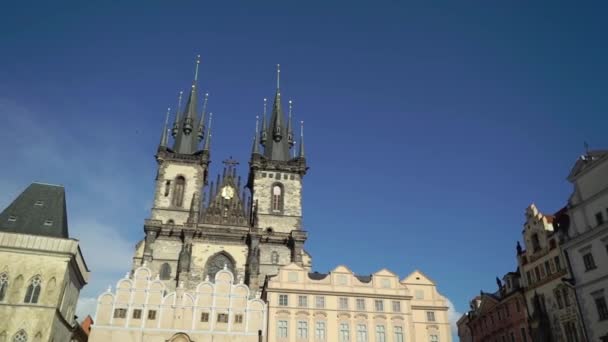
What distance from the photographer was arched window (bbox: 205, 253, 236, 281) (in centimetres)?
4838

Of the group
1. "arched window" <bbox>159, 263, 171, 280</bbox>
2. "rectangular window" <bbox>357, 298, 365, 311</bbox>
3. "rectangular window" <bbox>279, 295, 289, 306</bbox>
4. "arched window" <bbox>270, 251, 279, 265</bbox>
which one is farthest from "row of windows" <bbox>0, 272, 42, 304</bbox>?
"arched window" <bbox>270, 251, 279, 265</bbox>

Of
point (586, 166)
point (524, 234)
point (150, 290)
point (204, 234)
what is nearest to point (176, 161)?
point (204, 234)

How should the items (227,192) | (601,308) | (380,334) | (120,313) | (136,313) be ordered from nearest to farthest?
(601,308) < (120,313) < (136,313) < (380,334) < (227,192)

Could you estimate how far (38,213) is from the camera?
115 feet

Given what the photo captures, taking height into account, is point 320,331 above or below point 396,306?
below

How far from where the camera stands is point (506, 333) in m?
40.5

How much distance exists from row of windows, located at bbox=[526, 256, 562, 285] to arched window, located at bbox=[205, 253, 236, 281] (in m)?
26.2

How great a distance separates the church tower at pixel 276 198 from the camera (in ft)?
165

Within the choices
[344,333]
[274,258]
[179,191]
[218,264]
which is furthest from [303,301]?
[179,191]

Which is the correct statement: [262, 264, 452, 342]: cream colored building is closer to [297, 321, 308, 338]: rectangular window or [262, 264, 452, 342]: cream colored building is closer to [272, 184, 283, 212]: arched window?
[297, 321, 308, 338]: rectangular window

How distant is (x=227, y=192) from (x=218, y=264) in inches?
355

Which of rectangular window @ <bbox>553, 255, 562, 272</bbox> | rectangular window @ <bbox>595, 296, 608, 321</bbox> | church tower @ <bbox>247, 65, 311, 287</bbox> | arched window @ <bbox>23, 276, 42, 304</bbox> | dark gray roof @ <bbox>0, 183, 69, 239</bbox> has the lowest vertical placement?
rectangular window @ <bbox>595, 296, 608, 321</bbox>

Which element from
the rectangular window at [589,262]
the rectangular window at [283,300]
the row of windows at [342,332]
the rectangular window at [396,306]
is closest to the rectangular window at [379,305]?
the rectangular window at [396,306]

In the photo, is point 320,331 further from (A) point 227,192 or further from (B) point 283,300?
(A) point 227,192
